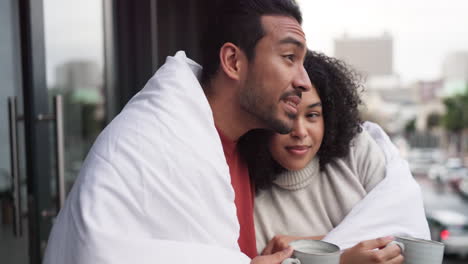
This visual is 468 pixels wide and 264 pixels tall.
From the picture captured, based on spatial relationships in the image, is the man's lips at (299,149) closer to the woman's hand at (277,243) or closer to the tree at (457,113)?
the woman's hand at (277,243)

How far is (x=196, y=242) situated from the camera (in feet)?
3.42

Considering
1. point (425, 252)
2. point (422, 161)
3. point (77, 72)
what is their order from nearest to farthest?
point (425, 252) < point (77, 72) < point (422, 161)

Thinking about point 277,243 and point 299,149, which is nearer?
point 277,243

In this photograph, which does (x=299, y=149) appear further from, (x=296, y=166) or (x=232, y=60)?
(x=232, y=60)

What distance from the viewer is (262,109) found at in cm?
134

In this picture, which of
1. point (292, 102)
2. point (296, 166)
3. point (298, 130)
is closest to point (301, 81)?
point (292, 102)

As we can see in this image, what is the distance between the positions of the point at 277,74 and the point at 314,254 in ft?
1.72

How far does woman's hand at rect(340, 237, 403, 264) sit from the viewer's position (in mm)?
1220

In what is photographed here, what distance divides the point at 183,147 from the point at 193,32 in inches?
99.7

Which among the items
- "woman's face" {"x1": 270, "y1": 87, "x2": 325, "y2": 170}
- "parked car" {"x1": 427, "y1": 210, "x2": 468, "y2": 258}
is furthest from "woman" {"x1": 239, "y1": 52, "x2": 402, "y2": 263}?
"parked car" {"x1": 427, "y1": 210, "x2": 468, "y2": 258}

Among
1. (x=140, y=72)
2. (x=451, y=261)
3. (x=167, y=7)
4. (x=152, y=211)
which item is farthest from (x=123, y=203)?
(x=451, y=261)

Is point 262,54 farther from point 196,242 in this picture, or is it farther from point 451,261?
point 451,261

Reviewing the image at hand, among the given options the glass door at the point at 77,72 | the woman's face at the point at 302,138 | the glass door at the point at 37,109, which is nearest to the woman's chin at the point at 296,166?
the woman's face at the point at 302,138

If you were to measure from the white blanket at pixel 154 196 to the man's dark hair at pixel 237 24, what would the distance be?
10.9 inches
